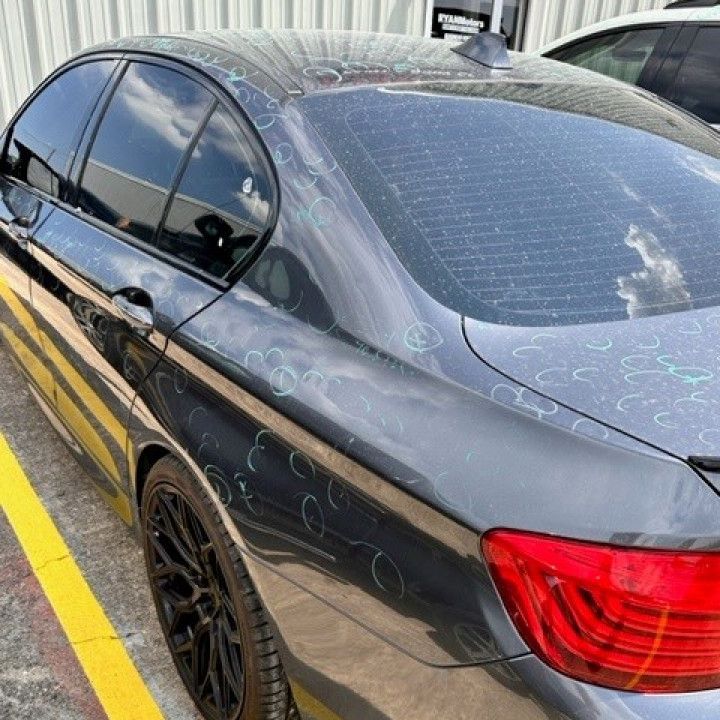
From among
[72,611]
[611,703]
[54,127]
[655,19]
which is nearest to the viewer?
[611,703]

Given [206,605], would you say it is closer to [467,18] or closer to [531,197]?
[531,197]

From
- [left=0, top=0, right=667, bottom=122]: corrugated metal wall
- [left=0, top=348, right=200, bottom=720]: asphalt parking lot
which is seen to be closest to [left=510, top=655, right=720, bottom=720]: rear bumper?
[left=0, top=348, right=200, bottom=720]: asphalt parking lot

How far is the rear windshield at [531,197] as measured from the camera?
160 cm

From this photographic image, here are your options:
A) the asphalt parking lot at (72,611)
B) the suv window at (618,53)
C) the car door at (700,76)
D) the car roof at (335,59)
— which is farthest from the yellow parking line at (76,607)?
the suv window at (618,53)

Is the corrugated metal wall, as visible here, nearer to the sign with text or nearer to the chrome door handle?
the sign with text

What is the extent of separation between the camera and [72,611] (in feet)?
8.50

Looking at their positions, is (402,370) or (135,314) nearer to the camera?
(402,370)

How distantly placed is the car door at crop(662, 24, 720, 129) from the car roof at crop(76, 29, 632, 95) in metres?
2.47

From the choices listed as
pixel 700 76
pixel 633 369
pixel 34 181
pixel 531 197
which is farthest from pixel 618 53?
pixel 633 369

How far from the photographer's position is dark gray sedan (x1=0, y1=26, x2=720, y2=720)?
1174 millimetres

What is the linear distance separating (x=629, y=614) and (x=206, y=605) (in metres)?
1.20

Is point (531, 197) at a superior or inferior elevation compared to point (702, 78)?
superior

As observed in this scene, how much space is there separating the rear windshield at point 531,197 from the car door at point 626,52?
314 cm

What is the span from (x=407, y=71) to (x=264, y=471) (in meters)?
1.16
